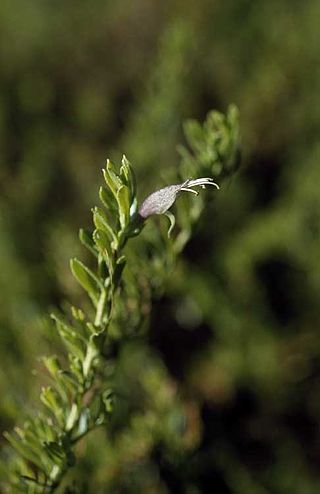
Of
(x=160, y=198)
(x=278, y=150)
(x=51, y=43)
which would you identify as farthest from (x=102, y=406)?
(x=51, y=43)

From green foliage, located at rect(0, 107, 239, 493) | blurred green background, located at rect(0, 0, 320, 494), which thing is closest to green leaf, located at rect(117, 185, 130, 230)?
green foliage, located at rect(0, 107, 239, 493)

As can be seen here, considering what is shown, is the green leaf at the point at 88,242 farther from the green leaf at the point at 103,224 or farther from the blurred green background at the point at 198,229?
the blurred green background at the point at 198,229

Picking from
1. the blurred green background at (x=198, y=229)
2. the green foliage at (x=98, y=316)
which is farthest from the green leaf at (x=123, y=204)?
the blurred green background at (x=198, y=229)

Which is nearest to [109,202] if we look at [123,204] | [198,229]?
[123,204]

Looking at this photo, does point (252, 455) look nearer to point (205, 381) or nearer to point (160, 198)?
point (205, 381)

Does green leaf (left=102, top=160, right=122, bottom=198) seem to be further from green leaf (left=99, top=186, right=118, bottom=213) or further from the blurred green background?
the blurred green background

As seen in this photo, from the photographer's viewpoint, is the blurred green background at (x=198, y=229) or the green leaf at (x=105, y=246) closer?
the green leaf at (x=105, y=246)
